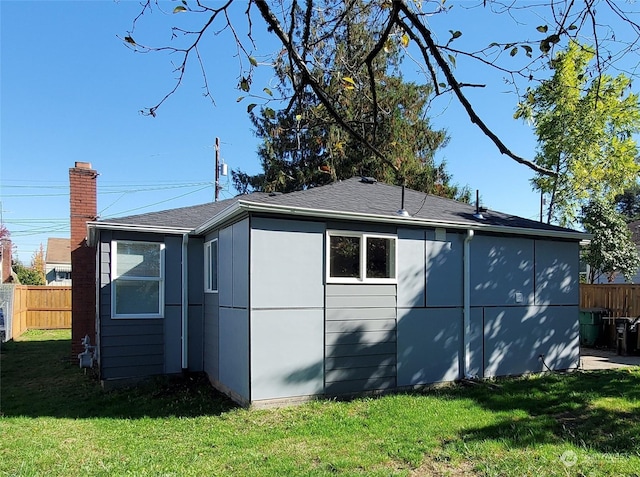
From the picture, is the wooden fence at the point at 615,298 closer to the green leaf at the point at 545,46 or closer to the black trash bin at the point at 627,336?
the black trash bin at the point at 627,336

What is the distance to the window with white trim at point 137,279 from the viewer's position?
8438 mm

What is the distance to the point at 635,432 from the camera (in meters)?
5.30

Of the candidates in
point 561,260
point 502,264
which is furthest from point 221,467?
point 561,260

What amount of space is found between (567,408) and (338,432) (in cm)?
315

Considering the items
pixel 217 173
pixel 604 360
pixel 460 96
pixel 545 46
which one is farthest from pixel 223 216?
pixel 217 173

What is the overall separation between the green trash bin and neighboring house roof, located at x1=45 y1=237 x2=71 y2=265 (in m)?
42.0

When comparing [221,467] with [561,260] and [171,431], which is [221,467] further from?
[561,260]

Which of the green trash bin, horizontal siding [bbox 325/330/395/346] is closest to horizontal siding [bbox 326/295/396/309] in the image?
horizontal siding [bbox 325/330/395/346]

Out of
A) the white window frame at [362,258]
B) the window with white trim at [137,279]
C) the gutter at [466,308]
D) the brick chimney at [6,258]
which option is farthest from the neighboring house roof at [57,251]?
the gutter at [466,308]

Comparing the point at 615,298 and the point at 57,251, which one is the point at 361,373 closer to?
the point at 615,298

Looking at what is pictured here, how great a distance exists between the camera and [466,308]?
26.5 feet

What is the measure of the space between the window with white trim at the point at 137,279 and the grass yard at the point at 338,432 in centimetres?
137

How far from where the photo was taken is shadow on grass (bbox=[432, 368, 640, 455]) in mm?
5129

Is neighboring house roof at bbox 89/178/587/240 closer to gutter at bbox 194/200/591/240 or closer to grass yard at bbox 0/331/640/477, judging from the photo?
gutter at bbox 194/200/591/240
